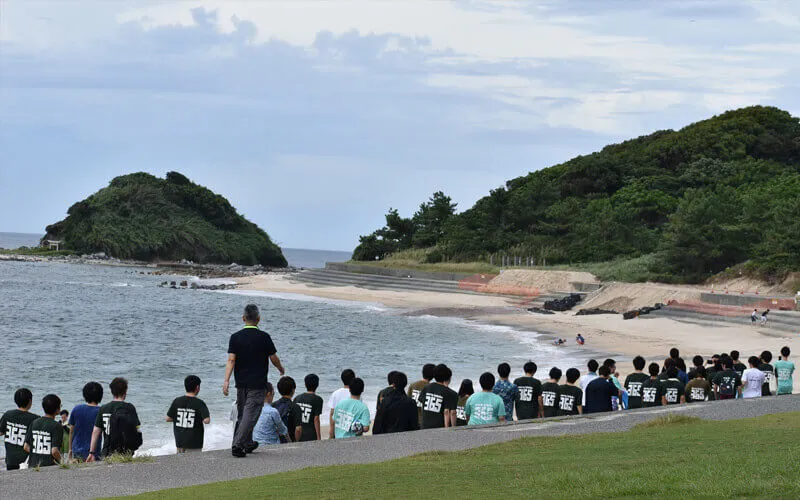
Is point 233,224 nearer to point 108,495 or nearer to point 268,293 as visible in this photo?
point 268,293

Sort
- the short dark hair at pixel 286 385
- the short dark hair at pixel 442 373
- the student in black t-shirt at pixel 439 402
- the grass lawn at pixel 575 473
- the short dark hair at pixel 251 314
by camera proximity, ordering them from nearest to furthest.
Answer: the grass lawn at pixel 575 473
the short dark hair at pixel 251 314
the short dark hair at pixel 286 385
the short dark hair at pixel 442 373
the student in black t-shirt at pixel 439 402

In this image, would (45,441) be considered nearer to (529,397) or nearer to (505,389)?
(505,389)

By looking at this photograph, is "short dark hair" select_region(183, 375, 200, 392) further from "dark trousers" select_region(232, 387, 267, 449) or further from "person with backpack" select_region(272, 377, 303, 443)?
"person with backpack" select_region(272, 377, 303, 443)

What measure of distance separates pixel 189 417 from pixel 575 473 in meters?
3.95

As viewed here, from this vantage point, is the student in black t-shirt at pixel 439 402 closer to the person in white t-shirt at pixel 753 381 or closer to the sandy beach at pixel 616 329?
the person in white t-shirt at pixel 753 381

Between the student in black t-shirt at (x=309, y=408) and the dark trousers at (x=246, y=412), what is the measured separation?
1.11m

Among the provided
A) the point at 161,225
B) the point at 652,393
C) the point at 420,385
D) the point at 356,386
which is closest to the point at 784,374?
the point at 652,393

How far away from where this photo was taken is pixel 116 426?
30.0 feet

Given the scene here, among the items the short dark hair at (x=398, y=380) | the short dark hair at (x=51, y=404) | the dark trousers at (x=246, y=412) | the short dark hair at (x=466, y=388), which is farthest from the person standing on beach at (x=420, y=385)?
the short dark hair at (x=51, y=404)

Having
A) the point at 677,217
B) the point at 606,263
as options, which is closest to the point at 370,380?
the point at 677,217

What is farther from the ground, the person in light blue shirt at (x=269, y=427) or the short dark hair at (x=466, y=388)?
the short dark hair at (x=466, y=388)

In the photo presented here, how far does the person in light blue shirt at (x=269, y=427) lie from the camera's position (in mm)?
9977

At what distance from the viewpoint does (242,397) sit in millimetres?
9312

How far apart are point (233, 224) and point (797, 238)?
94660 millimetres
